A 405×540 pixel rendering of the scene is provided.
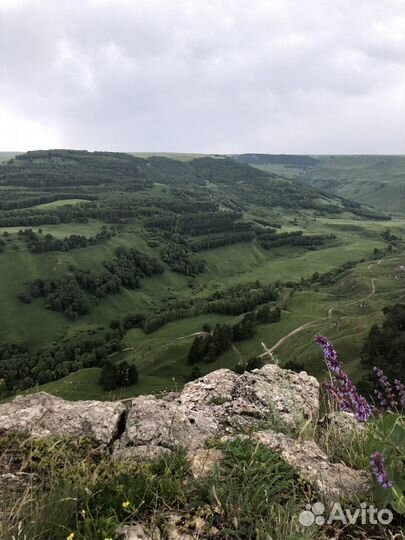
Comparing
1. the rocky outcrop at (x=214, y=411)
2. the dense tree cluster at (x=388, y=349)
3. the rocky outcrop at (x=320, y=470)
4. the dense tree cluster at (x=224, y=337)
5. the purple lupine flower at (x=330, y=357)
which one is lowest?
the dense tree cluster at (x=224, y=337)

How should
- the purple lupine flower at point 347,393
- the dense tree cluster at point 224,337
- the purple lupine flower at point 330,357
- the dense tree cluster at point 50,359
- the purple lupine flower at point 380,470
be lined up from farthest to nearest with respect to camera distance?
the dense tree cluster at point 50,359 → the dense tree cluster at point 224,337 → the purple lupine flower at point 330,357 → the purple lupine flower at point 347,393 → the purple lupine flower at point 380,470

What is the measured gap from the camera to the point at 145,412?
8305mm

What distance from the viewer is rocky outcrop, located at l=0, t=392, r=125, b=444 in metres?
7.84

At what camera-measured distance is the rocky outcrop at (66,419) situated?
784 centimetres

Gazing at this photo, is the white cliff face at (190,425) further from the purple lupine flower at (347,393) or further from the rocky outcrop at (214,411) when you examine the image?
the purple lupine flower at (347,393)

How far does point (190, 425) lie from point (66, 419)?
8.17ft

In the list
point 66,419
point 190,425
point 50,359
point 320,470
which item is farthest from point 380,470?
point 50,359

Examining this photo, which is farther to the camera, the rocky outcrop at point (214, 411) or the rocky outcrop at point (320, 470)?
the rocky outcrop at point (214, 411)

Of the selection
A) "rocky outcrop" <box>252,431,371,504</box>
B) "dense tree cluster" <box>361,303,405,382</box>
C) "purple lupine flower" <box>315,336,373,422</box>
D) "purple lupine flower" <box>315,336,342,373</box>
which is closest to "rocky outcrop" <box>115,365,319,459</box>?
"rocky outcrop" <box>252,431,371,504</box>

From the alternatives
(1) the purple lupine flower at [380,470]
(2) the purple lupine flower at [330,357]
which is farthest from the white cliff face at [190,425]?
(2) the purple lupine flower at [330,357]

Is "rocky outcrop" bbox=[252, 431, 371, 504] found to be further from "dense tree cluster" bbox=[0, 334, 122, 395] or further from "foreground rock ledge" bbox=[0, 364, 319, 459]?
"dense tree cluster" bbox=[0, 334, 122, 395]

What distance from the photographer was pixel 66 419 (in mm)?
8320

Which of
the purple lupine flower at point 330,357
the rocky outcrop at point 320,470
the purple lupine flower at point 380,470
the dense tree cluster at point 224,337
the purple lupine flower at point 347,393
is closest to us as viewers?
the purple lupine flower at point 380,470

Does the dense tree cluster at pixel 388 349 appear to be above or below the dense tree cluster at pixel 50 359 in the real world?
above
